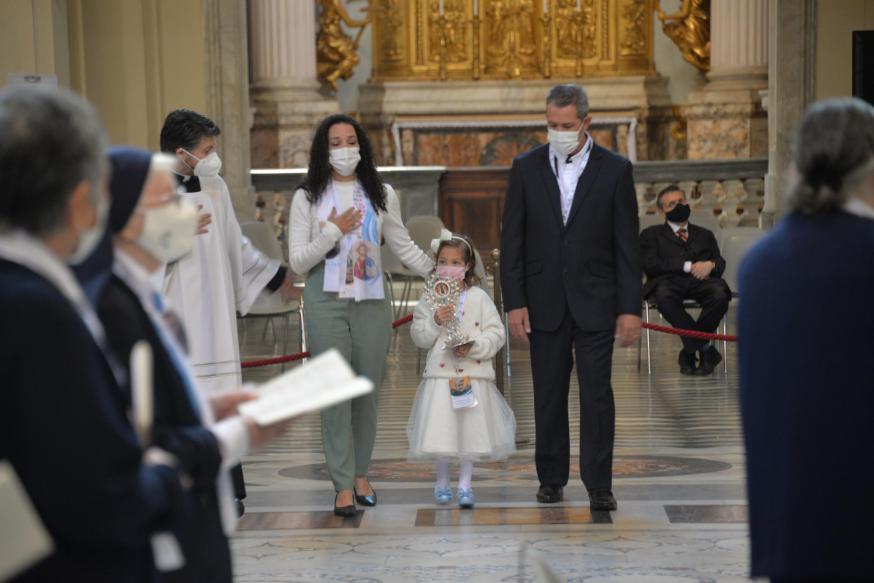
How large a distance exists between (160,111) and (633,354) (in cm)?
509

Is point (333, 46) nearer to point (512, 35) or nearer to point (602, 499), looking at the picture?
point (512, 35)

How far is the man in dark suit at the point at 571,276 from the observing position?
265 inches

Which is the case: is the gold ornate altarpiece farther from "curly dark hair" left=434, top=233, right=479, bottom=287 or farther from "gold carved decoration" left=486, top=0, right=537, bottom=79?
"curly dark hair" left=434, top=233, right=479, bottom=287

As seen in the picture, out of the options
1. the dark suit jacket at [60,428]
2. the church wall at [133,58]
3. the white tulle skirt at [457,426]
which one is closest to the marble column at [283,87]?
the church wall at [133,58]

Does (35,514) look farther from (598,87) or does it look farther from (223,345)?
(598,87)

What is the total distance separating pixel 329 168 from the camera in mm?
6879

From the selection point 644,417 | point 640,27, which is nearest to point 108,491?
point 644,417

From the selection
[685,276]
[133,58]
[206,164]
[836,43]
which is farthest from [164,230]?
[836,43]

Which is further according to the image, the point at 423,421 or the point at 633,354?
the point at 633,354

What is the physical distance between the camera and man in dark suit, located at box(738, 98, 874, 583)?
306cm

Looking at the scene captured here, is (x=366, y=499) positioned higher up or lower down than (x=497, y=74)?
lower down

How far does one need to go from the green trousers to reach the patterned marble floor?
0.26 metres

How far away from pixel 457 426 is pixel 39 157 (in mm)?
4523

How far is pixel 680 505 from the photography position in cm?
684
